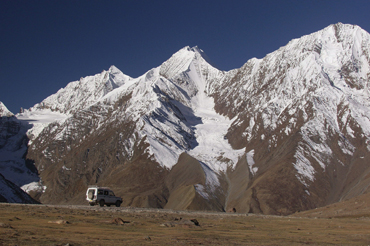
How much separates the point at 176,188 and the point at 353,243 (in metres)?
141

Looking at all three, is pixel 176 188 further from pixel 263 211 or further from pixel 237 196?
pixel 263 211

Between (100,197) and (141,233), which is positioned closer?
(141,233)

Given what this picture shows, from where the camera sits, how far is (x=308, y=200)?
5522 inches

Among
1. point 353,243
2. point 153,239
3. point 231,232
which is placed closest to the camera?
point 153,239

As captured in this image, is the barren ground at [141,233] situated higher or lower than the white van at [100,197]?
lower

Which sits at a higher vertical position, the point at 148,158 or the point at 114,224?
the point at 148,158

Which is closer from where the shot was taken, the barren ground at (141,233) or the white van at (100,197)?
the barren ground at (141,233)

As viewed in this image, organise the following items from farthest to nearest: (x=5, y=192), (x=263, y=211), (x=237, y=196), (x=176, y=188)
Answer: (x=176, y=188) < (x=237, y=196) < (x=263, y=211) < (x=5, y=192)

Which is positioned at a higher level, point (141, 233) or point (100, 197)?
point (100, 197)

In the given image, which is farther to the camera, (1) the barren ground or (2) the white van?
(2) the white van

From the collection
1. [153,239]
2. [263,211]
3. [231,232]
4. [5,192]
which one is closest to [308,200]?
[263,211]

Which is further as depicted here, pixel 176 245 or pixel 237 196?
pixel 237 196

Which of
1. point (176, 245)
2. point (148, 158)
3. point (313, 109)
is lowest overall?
point (176, 245)

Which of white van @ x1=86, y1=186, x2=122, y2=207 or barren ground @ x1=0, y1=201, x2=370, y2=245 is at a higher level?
white van @ x1=86, y1=186, x2=122, y2=207
